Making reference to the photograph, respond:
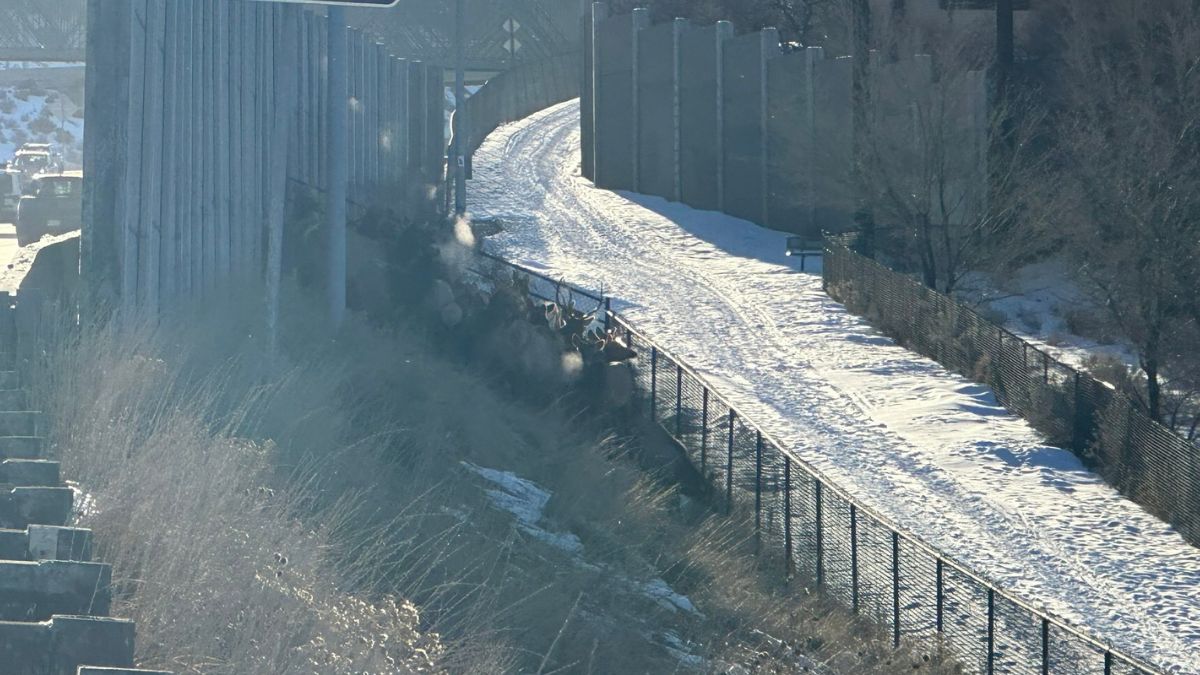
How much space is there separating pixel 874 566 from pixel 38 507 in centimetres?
970

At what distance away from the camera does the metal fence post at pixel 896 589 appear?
14078 millimetres

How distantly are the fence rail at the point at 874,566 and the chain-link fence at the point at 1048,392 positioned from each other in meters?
4.87

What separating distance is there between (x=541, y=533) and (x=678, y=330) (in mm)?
15885

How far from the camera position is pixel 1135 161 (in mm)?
30594

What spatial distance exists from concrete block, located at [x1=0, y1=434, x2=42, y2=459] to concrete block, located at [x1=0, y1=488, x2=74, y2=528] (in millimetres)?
887

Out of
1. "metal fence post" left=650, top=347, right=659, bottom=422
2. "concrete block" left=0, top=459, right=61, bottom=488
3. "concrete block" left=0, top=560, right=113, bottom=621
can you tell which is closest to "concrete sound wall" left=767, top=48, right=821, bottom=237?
"metal fence post" left=650, top=347, right=659, bottom=422

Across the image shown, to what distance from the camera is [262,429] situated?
10688 millimetres

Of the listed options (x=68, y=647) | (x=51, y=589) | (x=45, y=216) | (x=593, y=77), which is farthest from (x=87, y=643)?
(x=593, y=77)

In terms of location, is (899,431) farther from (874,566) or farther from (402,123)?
(402,123)

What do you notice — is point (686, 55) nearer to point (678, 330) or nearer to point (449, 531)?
point (678, 330)

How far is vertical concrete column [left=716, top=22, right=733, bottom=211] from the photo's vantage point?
42906mm

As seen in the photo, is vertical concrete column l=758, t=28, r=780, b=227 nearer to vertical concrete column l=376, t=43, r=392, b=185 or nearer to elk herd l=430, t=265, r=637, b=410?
vertical concrete column l=376, t=43, r=392, b=185

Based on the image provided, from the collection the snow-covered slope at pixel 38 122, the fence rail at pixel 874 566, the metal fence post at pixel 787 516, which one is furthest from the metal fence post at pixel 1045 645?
the snow-covered slope at pixel 38 122

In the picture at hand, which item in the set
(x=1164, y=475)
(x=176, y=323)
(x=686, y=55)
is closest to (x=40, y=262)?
(x=176, y=323)
